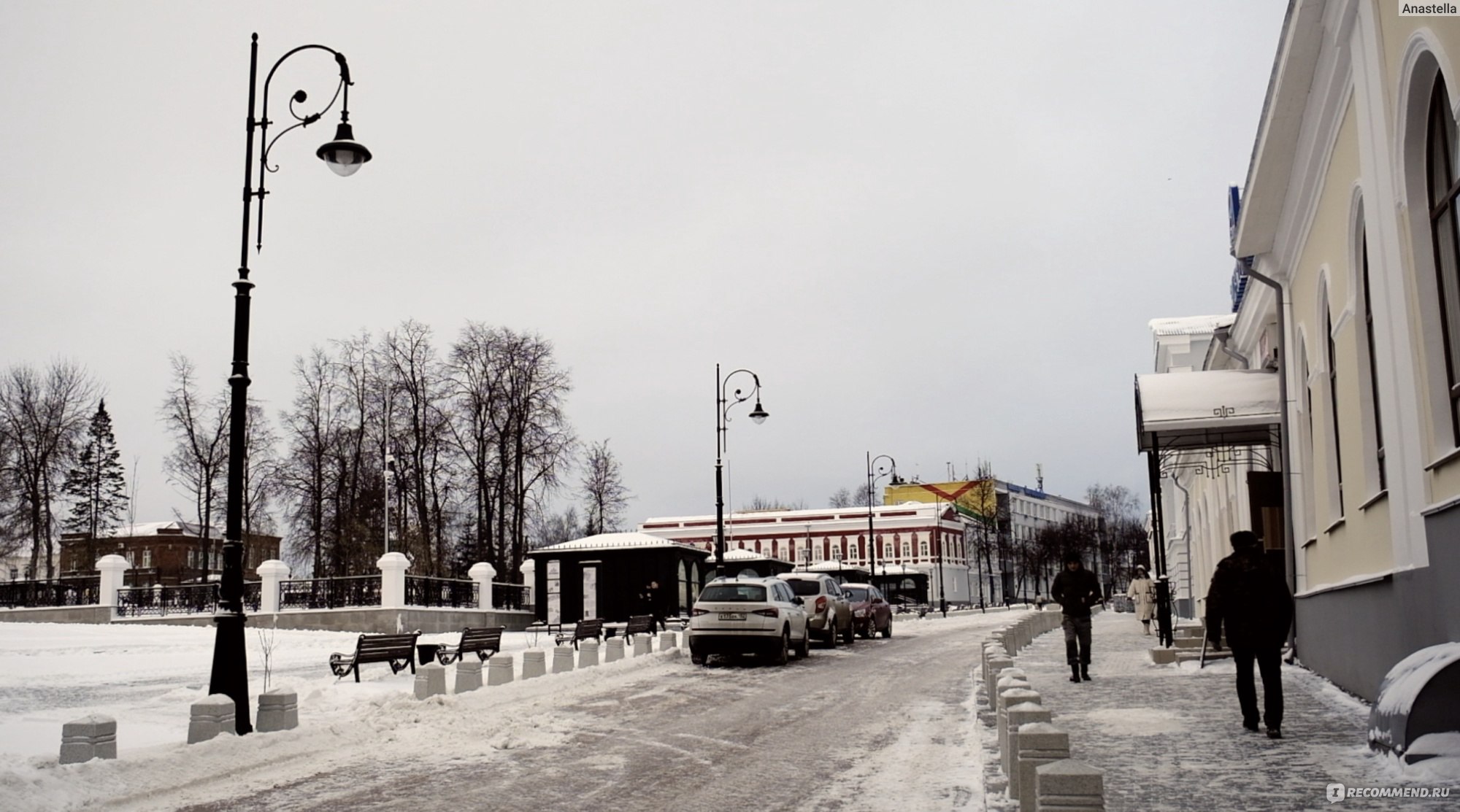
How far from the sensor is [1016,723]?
7.18 m

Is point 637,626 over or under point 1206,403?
under

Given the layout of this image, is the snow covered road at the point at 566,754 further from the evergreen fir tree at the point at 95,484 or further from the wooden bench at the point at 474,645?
the evergreen fir tree at the point at 95,484

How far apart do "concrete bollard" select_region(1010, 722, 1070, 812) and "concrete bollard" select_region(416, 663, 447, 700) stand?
34.4ft

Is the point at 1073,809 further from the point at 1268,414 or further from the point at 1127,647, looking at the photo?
the point at 1127,647

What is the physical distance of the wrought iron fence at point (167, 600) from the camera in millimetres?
38594

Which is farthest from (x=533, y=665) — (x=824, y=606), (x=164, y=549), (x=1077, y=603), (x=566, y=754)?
(x=164, y=549)

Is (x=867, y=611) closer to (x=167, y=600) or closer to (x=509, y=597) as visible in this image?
(x=509, y=597)

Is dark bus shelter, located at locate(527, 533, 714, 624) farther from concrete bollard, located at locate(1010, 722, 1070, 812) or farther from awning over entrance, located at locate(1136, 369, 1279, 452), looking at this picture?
concrete bollard, located at locate(1010, 722, 1070, 812)

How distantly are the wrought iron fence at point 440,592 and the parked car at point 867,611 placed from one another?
12508 mm

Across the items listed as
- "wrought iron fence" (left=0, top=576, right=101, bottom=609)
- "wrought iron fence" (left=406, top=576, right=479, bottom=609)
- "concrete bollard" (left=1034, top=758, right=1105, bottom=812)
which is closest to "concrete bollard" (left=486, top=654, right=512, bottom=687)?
"concrete bollard" (left=1034, top=758, right=1105, bottom=812)

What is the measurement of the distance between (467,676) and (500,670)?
1.13 m

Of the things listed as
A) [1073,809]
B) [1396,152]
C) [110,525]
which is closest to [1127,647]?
[1396,152]

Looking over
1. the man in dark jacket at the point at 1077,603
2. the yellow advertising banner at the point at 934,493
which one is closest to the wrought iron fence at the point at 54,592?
the man in dark jacket at the point at 1077,603

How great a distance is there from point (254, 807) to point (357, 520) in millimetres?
45043
